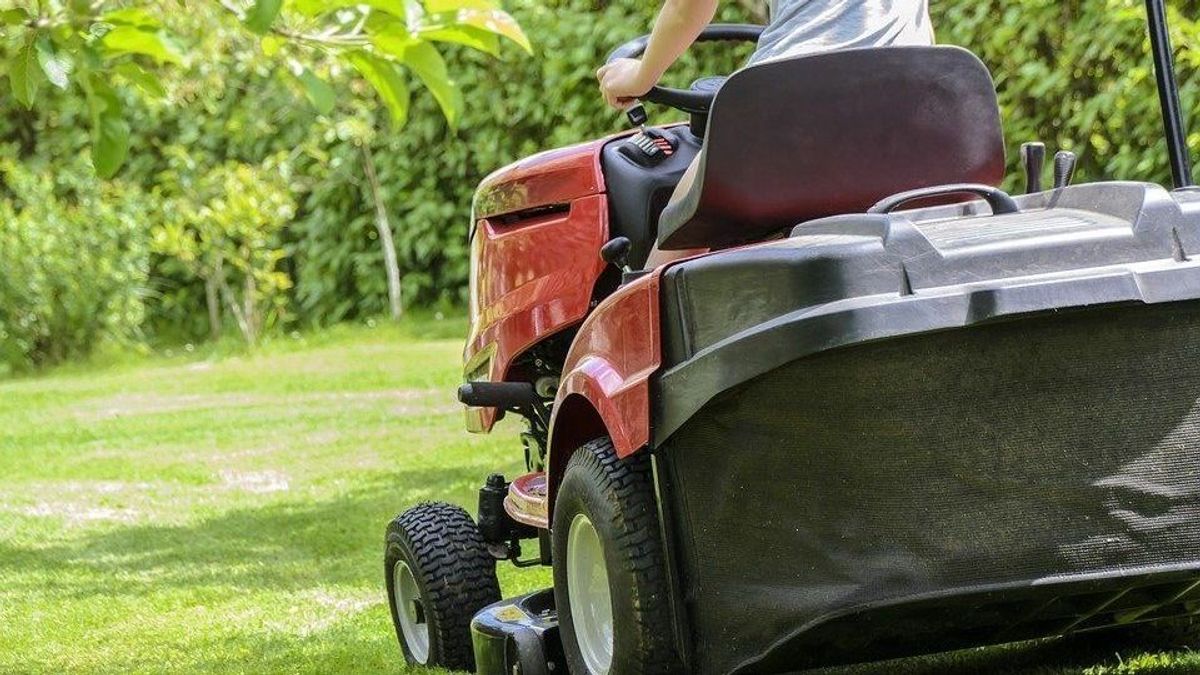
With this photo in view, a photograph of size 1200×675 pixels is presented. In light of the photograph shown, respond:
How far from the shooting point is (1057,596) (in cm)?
261

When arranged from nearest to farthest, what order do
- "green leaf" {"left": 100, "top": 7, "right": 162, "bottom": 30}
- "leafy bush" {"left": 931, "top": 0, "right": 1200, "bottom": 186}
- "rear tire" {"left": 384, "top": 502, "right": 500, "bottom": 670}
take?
1. "green leaf" {"left": 100, "top": 7, "right": 162, "bottom": 30}
2. "rear tire" {"left": 384, "top": 502, "right": 500, "bottom": 670}
3. "leafy bush" {"left": 931, "top": 0, "right": 1200, "bottom": 186}

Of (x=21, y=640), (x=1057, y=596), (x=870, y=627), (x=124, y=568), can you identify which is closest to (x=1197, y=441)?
(x=1057, y=596)

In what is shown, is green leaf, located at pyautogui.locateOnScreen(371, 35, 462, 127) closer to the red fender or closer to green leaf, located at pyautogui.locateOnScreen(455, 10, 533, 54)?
green leaf, located at pyautogui.locateOnScreen(455, 10, 533, 54)

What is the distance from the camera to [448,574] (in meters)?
4.04

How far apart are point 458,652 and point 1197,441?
1.85 metres

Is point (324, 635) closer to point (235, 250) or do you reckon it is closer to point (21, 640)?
point (21, 640)

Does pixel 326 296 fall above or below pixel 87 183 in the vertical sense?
below

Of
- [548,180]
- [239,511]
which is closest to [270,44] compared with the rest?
[548,180]

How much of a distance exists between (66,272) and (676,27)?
12.7 m

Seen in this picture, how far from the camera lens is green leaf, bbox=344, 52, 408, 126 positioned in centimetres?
353

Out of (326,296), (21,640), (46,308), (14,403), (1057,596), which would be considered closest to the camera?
(1057,596)

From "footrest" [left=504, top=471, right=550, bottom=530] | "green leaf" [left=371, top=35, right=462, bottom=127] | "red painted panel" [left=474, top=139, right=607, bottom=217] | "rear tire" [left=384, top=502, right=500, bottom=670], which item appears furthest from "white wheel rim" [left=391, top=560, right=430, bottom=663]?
"green leaf" [left=371, top=35, right=462, bottom=127]

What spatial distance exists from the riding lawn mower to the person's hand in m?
0.29

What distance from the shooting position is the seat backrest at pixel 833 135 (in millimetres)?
2826
